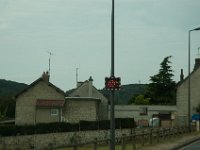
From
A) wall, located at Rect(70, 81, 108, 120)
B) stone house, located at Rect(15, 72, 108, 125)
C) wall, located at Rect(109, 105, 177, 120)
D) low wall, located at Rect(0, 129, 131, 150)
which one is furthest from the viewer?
wall, located at Rect(109, 105, 177, 120)

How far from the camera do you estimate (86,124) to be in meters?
57.6

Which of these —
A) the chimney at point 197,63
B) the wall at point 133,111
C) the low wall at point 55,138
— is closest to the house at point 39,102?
the wall at point 133,111

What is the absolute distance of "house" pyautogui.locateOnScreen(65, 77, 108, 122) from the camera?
7506 centimetres

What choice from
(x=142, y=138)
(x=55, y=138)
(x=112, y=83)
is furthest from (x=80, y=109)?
(x=112, y=83)

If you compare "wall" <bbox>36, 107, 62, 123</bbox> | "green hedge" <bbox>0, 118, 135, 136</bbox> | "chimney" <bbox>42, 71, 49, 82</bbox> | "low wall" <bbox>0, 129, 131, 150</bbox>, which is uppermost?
"chimney" <bbox>42, 71, 49, 82</bbox>

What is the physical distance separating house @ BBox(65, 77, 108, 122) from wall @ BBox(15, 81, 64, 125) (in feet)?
11.1

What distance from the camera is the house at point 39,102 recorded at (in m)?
71.0

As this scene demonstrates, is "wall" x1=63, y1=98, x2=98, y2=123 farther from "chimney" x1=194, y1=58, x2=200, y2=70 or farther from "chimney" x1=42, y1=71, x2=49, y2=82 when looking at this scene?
"chimney" x1=194, y1=58, x2=200, y2=70

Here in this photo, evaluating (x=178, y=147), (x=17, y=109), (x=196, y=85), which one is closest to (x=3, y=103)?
(x=17, y=109)

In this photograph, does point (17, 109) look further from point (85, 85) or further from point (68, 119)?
point (85, 85)

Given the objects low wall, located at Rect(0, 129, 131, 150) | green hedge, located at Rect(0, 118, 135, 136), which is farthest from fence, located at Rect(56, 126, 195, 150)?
green hedge, located at Rect(0, 118, 135, 136)

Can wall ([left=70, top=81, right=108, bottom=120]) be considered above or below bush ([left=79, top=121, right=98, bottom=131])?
above

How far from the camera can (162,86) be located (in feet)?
402

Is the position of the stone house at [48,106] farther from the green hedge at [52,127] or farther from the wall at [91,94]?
the green hedge at [52,127]
